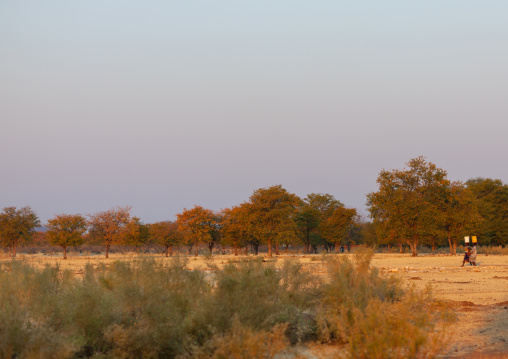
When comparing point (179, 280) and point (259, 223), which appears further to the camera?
point (259, 223)

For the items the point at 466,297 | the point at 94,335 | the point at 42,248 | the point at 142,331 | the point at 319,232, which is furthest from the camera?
the point at 42,248

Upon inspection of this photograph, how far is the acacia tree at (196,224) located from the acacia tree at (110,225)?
→ 682 cm

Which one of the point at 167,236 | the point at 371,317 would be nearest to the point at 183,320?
the point at 371,317

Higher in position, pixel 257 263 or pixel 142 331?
pixel 257 263

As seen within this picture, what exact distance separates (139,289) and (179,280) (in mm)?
1026

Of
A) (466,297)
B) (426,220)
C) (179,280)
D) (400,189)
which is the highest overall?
(400,189)

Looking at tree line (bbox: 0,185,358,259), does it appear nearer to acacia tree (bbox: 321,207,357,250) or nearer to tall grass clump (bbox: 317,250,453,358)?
acacia tree (bbox: 321,207,357,250)

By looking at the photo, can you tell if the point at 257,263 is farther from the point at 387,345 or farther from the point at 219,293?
the point at 387,345

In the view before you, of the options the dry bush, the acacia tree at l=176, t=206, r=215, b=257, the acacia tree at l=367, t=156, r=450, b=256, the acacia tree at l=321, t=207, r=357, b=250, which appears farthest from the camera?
the acacia tree at l=321, t=207, r=357, b=250

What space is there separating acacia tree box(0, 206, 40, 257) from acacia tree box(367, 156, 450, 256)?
4118 cm

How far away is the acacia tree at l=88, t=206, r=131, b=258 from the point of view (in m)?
61.4

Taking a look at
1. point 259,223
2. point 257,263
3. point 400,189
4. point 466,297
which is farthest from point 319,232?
point 257,263

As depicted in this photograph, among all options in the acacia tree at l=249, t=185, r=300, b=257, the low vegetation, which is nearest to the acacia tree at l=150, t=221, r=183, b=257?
the acacia tree at l=249, t=185, r=300, b=257

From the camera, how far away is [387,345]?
20.5ft
